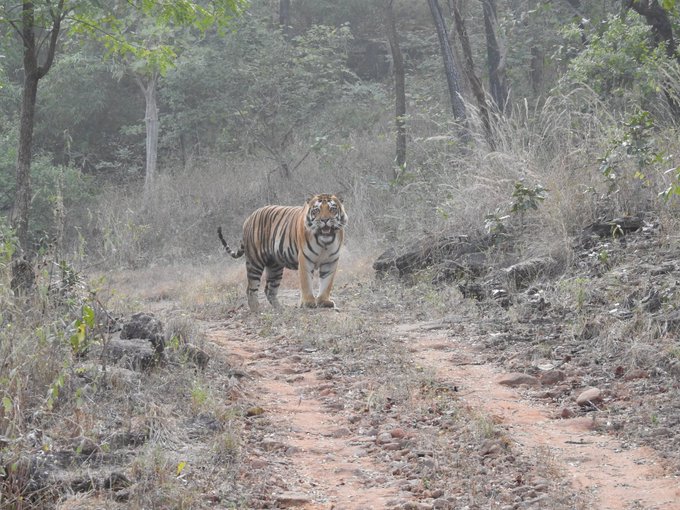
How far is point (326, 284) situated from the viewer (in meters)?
11.2

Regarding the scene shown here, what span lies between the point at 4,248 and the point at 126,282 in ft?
35.1

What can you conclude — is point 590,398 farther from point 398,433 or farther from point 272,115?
point 272,115

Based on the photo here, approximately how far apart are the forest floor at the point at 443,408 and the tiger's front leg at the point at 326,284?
1232 mm

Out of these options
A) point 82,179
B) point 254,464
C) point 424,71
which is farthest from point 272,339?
point 424,71

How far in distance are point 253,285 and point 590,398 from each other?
6.48m

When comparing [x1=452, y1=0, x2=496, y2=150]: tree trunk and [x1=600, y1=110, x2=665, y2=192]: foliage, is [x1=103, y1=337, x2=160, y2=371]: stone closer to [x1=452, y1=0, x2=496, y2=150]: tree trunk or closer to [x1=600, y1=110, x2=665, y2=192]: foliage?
[x1=600, y1=110, x2=665, y2=192]: foliage

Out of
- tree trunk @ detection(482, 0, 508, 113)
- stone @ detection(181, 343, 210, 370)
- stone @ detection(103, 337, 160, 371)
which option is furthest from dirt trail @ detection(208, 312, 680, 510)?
tree trunk @ detection(482, 0, 508, 113)

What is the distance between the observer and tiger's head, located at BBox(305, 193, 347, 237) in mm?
11164

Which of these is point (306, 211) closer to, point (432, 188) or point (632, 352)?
point (432, 188)

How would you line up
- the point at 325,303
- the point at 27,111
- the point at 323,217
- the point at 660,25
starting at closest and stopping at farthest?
the point at 27,111
the point at 325,303
the point at 323,217
the point at 660,25

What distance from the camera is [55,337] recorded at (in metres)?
5.39

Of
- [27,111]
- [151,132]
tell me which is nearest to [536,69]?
[151,132]

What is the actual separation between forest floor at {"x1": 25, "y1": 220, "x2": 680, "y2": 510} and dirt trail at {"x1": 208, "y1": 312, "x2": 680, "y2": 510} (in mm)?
15

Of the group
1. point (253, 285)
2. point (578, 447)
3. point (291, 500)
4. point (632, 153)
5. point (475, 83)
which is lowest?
point (291, 500)
